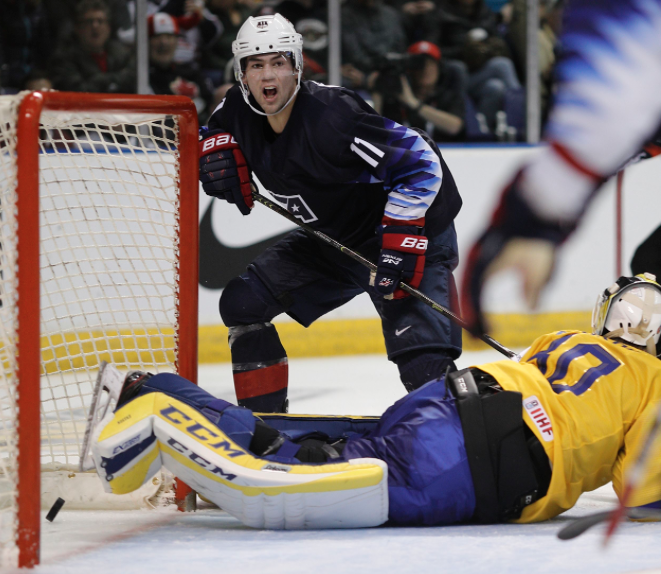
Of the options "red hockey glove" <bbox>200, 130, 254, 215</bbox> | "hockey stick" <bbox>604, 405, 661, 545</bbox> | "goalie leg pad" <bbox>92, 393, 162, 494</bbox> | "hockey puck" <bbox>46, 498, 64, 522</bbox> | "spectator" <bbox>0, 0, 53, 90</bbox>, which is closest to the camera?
"hockey stick" <bbox>604, 405, 661, 545</bbox>

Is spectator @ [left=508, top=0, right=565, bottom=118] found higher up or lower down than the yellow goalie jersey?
higher up

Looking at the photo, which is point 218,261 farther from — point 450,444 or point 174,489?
point 450,444

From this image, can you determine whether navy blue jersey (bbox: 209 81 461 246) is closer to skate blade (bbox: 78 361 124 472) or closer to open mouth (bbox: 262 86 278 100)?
open mouth (bbox: 262 86 278 100)

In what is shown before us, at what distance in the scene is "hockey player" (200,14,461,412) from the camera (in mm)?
2375

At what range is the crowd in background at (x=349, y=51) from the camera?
14.0ft

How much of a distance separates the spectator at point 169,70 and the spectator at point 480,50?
4.12ft

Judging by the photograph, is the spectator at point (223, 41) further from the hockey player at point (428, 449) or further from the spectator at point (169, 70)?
the hockey player at point (428, 449)

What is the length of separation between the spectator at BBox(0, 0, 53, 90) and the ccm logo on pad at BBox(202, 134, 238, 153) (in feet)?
6.67

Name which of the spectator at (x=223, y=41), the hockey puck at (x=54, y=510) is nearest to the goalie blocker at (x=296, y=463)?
the hockey puck at (x=54, y=510)

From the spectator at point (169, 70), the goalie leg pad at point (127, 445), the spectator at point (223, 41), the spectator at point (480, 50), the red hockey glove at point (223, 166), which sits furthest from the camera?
the spectator at point (480, 50)

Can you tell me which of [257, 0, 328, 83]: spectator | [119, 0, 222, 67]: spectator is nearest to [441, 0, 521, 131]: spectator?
[257, 0, 328, 83]: spectator

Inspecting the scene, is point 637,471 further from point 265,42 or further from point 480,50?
point 480,50

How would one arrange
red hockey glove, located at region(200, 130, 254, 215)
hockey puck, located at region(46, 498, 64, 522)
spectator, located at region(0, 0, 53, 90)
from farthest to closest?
spectator, located at region(0, 0, 53, 90), red hockey glove, located at region(200, 130, 254, 215), hockey puck, located at region(46, 498, 64, 522)

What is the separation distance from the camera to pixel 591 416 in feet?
5.92
